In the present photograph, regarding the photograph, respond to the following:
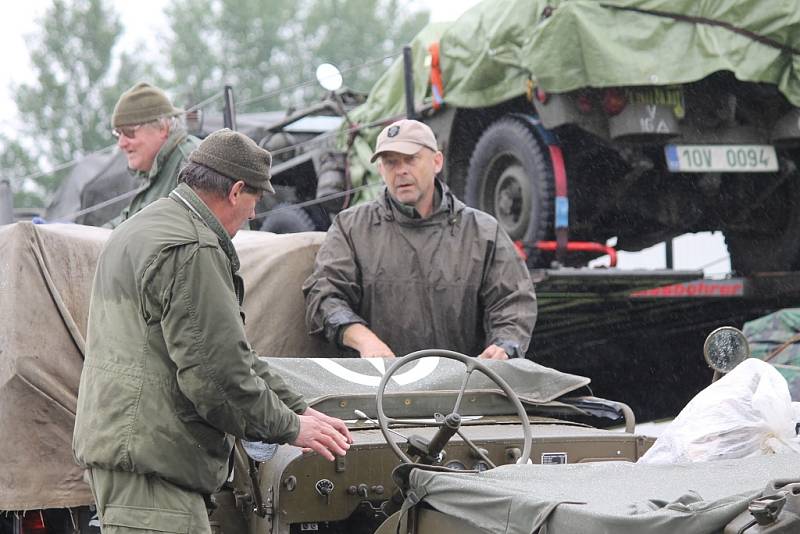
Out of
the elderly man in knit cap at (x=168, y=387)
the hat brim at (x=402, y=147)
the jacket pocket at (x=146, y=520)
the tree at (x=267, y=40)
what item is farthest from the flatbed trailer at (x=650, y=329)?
the tree at (x=267, y=40)

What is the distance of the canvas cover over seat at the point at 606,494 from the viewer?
272 centimetres

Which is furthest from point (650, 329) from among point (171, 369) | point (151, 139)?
point (171, 369)

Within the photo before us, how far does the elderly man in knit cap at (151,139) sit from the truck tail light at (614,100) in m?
2.73

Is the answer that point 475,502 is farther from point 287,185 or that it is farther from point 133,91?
point 287,185

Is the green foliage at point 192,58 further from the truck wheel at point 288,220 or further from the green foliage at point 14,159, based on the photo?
the truck wheel at point 288,220

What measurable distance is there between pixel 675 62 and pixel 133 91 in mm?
3123

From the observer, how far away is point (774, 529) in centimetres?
256

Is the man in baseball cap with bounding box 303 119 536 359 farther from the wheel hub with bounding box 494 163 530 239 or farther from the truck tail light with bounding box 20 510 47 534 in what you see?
the wheel hub with bounding box 494 163 530 239

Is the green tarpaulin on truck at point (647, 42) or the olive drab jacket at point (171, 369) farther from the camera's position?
the green tarpaulin on truck at point (647, 42)

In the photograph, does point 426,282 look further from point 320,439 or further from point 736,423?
point 736,423

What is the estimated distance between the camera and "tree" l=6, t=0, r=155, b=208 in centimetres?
3262

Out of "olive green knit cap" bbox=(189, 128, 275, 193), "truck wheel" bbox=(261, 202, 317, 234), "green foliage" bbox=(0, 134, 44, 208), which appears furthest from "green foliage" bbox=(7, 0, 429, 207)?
"olive green knit cap" bbox=(189, 128, 275, 193)

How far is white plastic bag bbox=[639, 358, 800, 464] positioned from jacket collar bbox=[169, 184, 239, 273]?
4.44 feet

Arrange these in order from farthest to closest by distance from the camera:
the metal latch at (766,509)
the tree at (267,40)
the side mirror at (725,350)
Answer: the tree at (267,40)
the side mirror at (725,350)
the metal latch at (766,509)
